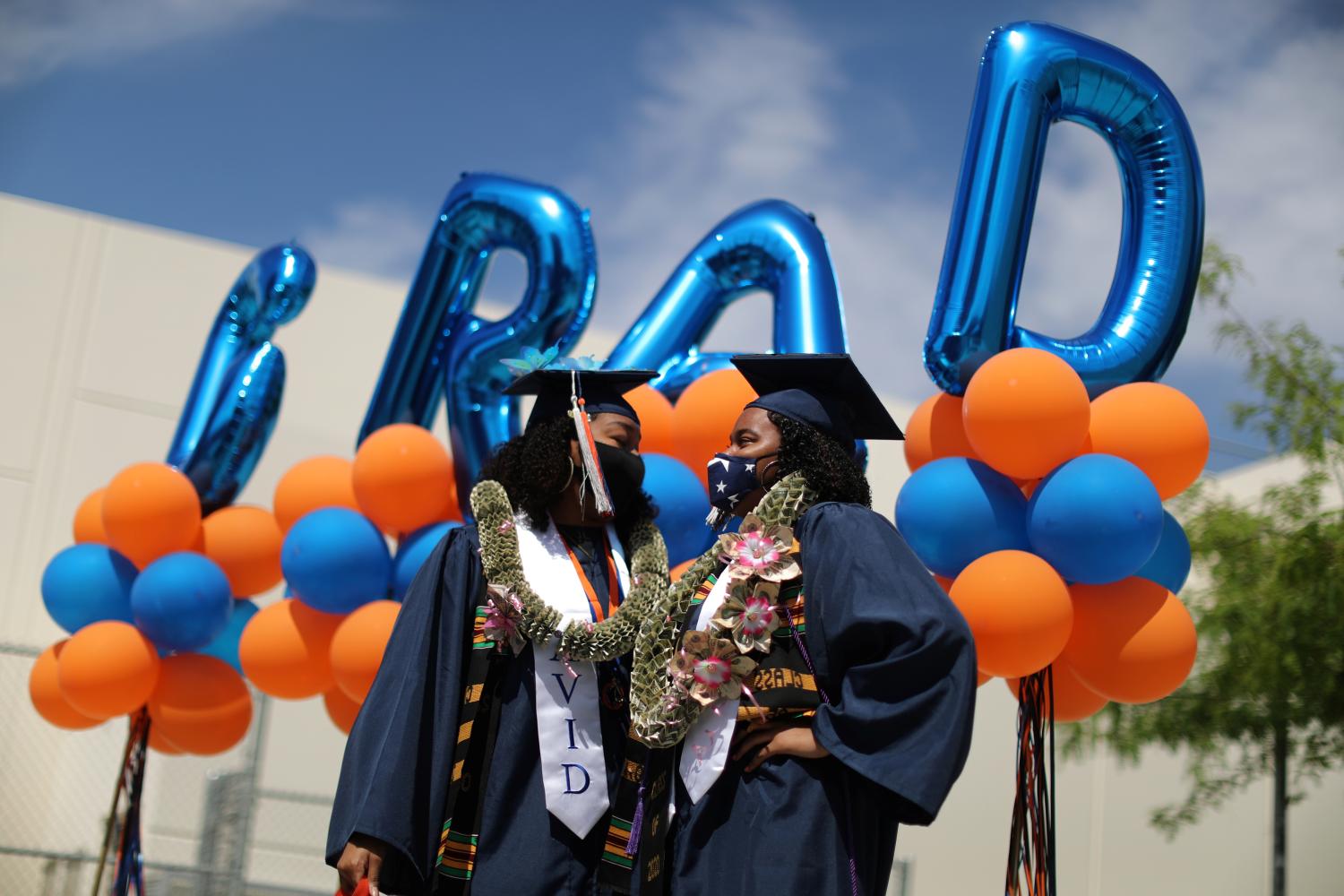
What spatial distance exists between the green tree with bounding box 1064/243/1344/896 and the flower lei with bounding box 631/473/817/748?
335 inches

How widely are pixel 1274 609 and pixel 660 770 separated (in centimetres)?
881

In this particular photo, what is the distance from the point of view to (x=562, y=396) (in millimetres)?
3715

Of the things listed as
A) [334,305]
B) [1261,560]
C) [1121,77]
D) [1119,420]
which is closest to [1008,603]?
[1119,420]

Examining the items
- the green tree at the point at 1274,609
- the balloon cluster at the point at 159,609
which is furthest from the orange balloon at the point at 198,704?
the green tree at the point at 1274,609

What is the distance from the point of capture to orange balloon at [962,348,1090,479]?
469cm

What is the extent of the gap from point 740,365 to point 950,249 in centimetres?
217

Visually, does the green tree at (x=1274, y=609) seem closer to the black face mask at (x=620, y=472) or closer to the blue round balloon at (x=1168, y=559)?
the blue round balloon at (x=1168, y=559)

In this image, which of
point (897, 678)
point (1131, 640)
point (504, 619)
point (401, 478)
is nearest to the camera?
point (897, 678)

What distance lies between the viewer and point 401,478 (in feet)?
18.9

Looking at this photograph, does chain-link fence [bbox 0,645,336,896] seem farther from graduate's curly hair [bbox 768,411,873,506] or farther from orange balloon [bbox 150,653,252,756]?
graduate's curly hair [bbox 768,411,873,506]

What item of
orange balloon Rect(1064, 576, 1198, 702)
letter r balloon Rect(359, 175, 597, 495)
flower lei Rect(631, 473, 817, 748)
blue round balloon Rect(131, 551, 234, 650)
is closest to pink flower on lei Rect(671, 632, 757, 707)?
flower lei Rect(631, 473, 817, 748)

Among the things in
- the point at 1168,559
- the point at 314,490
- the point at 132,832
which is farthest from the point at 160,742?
the point at 1168,559

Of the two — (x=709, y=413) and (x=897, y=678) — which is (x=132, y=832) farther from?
(x=897, y=678)

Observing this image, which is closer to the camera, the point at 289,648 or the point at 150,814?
the point at 289,648
